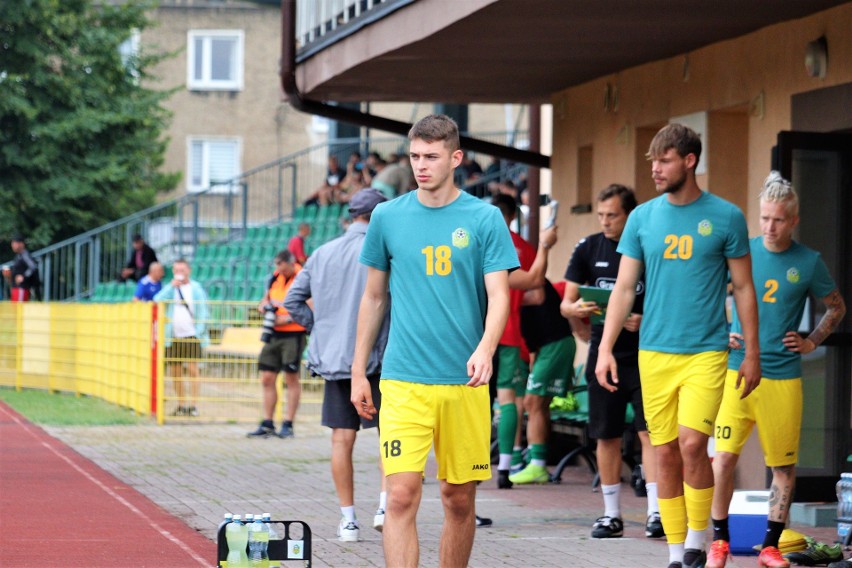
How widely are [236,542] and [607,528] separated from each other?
368 cm

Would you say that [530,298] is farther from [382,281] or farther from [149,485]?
[382,281]

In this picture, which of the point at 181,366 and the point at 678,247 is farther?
the point at 181,366

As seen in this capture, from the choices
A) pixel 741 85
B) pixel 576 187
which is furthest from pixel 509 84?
pixel 741 85

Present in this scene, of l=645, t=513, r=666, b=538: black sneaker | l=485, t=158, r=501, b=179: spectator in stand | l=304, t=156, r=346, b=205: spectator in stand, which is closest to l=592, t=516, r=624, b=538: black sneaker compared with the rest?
l=645, t=513, r=666, b=538: black sneaker

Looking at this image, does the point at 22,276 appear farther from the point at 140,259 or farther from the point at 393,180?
the point at 393,180

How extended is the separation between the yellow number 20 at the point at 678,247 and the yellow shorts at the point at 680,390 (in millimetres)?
481

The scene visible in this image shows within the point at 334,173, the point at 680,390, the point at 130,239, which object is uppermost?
the point at 334,173

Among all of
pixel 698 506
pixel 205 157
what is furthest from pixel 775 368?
pixel 205 157

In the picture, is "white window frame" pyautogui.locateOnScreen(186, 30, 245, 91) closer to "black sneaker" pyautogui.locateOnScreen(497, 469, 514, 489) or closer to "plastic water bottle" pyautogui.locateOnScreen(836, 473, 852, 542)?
"black sneaker" pyautogui.locateOnScreen(497, 469, 514, 489)

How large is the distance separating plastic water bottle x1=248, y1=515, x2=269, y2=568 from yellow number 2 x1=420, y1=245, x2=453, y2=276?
125 centimetres

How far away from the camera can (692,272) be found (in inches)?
312

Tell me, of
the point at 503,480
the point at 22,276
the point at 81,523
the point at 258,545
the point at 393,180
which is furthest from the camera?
the point at 22,276

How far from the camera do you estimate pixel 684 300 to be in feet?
26.0

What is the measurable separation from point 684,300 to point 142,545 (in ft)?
11.5
